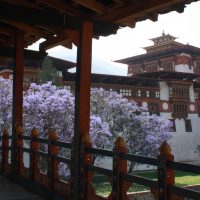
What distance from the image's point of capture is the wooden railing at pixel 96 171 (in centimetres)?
400

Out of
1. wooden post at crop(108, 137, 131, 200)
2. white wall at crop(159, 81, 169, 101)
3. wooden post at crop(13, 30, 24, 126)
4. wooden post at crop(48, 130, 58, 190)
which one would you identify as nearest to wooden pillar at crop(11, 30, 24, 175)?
wooden post at crop(13, 30, 24, 126)

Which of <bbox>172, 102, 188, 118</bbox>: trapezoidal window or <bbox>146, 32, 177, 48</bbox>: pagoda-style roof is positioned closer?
<bbox>172, 102, 188, 118</bbox>: trapezoidal window

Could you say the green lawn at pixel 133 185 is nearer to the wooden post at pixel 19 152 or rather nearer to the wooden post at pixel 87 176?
the wooden post at pixel 19 152

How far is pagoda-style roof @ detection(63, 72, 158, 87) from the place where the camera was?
29.2 metres

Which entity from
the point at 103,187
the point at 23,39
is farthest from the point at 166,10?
the point at 103,187

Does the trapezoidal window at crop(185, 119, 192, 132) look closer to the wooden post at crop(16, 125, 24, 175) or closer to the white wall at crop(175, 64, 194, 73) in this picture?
the white wall at crop(175, 64, 194, 73)

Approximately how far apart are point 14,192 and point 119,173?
2.79 meters

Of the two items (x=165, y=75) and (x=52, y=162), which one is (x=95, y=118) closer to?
(x=52, y=162)

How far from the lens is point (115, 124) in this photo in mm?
24297

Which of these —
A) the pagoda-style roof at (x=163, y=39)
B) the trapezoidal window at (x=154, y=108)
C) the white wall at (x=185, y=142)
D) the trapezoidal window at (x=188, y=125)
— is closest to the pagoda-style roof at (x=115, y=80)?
the trapezoidal window at (x=154, y=108)

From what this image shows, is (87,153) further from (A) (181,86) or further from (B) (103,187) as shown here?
(A) (181,86)

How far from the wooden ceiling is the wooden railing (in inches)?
71.0

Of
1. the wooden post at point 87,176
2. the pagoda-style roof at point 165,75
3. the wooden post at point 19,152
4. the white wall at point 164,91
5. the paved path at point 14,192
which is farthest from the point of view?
the pagoda-style roof at point 165,75

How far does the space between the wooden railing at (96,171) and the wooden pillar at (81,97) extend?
0.13 m
